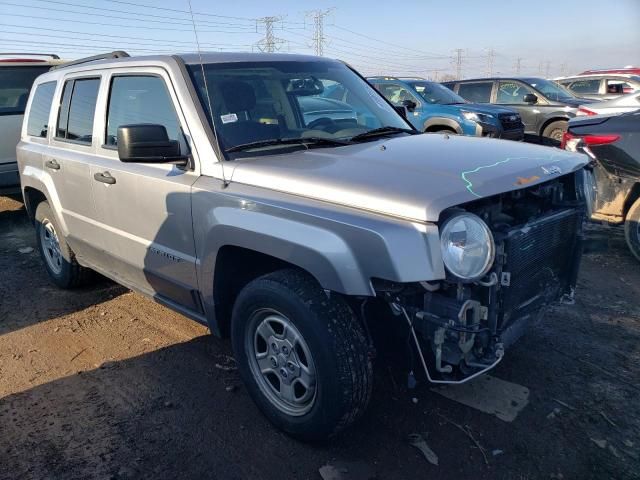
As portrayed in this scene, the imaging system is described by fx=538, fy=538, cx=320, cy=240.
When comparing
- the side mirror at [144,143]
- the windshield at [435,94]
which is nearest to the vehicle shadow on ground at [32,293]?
the side mirror at [144,143]

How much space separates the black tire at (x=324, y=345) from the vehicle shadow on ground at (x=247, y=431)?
0.89 feet

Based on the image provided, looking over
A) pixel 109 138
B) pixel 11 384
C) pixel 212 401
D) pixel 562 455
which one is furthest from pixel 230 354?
pixel 562 455

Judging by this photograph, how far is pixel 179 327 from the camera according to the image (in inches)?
170

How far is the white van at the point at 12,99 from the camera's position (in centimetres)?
741

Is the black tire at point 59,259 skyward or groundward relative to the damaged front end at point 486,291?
groundward

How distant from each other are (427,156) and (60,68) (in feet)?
12.1

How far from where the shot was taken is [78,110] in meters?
4.30

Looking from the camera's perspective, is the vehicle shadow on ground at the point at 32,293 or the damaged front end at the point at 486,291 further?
the vehicle shadow on ground at the point at 32,293

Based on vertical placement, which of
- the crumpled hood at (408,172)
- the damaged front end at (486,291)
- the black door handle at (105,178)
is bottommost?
the damaged front end at (486,291)

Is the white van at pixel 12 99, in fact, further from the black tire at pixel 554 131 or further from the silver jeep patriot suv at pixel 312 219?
the black tire at pixel 554 131

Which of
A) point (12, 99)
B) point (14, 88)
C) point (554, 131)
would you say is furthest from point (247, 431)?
point (554, 131)

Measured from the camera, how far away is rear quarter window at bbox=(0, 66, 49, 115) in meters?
7.66

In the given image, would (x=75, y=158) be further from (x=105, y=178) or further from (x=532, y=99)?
(x=532, y=99)

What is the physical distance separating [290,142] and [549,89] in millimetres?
11526
